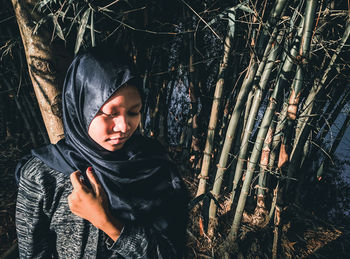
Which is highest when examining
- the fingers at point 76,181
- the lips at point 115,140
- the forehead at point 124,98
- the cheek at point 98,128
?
the forehead at point 124,98

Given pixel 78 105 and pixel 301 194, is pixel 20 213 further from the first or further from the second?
pixel 301 194

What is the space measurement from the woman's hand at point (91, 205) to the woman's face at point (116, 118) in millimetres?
188

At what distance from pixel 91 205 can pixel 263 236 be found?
6.34 feet

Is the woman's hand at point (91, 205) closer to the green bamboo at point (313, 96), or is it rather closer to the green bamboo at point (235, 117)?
the green bamboo at point (235, 117)

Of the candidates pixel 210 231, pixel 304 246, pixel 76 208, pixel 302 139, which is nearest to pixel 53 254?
pixel 76 208

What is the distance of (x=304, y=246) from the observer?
2191 millimetres

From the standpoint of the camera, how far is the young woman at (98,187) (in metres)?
0.85

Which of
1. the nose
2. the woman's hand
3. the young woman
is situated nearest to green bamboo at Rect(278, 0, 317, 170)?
the young woman

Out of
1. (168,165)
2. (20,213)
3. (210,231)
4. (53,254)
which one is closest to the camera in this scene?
(20,213)

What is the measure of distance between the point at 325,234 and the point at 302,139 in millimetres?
1601

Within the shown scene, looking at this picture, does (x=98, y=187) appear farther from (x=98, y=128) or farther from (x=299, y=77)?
(x=299, y=77)

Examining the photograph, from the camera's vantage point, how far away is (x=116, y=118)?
2.82ft

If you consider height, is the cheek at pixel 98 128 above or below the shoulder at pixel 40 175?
above

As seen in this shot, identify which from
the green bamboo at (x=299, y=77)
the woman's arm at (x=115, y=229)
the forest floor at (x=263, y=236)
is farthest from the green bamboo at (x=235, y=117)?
the woman's arm at (x=115, y=229)
